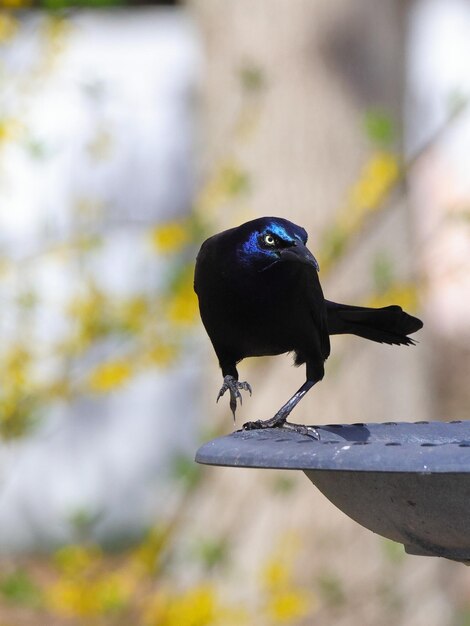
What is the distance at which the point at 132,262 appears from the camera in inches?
317

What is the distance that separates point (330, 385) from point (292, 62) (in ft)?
5.46

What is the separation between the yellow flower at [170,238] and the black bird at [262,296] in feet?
5.54

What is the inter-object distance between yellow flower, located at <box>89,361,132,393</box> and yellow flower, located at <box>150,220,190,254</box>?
0.48 metres

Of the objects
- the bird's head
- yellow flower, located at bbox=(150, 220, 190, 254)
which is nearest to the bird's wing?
the bird's head

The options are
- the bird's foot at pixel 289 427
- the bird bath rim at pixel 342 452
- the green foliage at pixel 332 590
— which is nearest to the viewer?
the bird bath rim at pixel 342 452

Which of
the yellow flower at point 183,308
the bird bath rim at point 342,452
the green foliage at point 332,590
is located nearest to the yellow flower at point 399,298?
the yellow flower at point 183,308

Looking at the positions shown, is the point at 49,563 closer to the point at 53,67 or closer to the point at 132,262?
the point at 132,262

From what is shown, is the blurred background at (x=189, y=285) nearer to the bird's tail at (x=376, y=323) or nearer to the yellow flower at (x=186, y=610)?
the yellow flower at (x=186, y=610)

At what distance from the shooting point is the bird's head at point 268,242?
9.21ft

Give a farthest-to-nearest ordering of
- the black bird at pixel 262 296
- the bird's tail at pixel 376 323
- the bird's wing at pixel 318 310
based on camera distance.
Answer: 1. the bird's tail at pixel 376 323
2. the bird's wing at pixel 318 310
3. the black bird at pixel 262 296

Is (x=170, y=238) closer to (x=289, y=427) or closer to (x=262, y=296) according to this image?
(x=262, y=296)

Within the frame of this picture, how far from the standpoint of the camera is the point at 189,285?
4652 millimetres

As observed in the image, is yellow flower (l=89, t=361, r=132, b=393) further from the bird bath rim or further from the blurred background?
the bird bath rim

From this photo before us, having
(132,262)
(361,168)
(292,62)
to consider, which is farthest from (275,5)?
(132,262)
